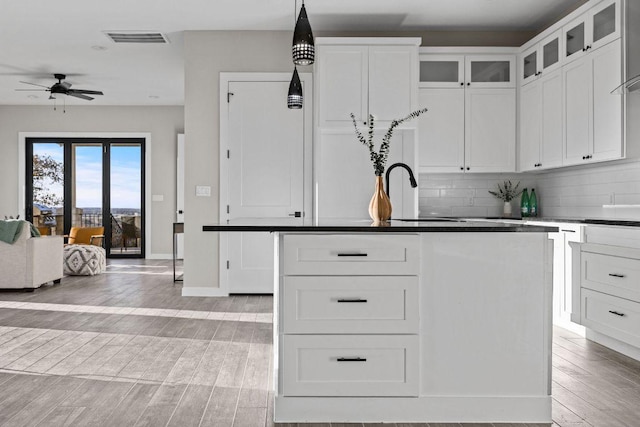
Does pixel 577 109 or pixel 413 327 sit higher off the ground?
pixel 577 109

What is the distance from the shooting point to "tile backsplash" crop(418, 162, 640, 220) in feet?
13.9

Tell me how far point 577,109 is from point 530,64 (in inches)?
37.5

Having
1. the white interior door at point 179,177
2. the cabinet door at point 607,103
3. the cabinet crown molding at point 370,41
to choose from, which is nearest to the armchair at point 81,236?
the white interior door at point 179,177

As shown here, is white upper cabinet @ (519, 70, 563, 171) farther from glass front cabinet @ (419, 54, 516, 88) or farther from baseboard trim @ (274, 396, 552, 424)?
baseboard trim @ (274, 396, 552, 424)

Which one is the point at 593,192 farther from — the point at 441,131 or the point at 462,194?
the point at 441,131

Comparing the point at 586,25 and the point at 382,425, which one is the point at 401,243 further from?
the point at 586,25

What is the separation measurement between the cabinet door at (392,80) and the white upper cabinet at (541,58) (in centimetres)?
103

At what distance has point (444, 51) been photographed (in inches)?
208

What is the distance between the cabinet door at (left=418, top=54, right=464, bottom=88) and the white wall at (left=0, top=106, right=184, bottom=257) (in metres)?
5.65

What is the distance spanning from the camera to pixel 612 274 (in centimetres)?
338

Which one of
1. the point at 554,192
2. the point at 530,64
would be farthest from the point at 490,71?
the point at 554,192

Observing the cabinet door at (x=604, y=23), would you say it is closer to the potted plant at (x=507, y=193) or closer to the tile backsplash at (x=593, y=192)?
the tile backsplash at (x=593, y=192)

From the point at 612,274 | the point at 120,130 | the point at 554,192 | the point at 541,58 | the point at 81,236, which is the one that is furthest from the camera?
the point at 120,130

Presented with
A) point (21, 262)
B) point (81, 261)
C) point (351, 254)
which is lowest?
point (81, 261)
